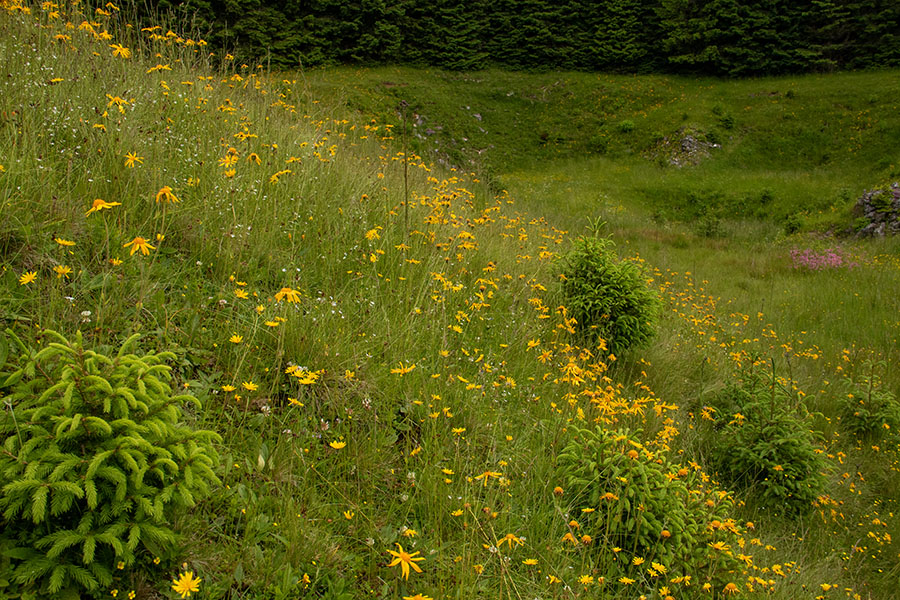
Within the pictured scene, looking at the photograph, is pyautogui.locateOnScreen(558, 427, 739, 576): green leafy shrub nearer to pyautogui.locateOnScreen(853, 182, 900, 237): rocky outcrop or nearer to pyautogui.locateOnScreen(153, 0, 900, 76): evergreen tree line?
pyautogui.locateOnScreen(853, 182, 900, 237): rocky outcrop

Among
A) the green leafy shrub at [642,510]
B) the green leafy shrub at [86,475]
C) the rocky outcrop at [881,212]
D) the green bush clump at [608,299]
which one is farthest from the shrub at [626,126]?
the green leafy shrub at [86,475]

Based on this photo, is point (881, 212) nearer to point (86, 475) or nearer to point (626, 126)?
point (626, 126)

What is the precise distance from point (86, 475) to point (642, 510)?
2.19 metres

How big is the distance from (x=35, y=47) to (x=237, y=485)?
13.8 feet

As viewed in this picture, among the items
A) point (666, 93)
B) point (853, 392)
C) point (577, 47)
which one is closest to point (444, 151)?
point (666, 93)

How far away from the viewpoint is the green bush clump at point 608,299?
4715 millimetres

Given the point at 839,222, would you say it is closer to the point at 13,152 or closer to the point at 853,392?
the point at 853,392

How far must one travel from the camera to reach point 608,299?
4.71 meters

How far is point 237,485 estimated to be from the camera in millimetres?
1709

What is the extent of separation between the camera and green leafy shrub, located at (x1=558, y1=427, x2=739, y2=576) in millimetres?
2246

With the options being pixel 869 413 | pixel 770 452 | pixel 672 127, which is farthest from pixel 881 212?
pixel 770 452

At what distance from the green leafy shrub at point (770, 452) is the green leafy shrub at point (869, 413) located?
1.62 m

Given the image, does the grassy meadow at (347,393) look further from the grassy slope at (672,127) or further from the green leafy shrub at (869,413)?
the grassy slope at (672,127)

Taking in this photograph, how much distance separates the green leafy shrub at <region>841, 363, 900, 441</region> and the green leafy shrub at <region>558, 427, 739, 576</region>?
3769mm
